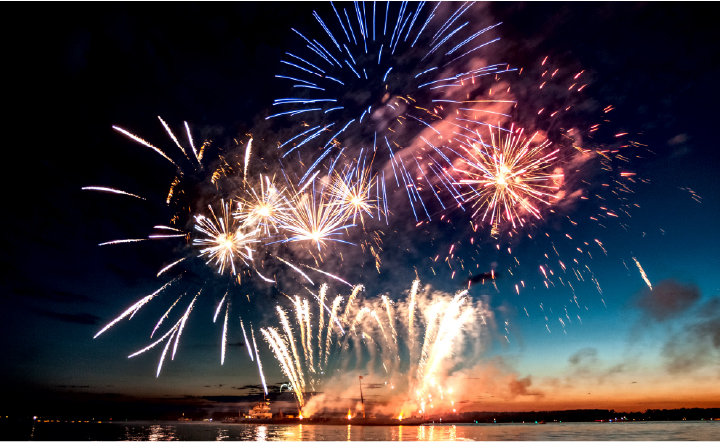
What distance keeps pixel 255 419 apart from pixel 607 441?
471ft

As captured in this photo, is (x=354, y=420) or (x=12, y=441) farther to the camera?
(x=354, y=420)

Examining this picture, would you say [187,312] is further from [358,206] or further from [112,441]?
[112,441]

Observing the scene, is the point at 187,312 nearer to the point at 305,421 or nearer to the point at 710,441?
the point at 710,441

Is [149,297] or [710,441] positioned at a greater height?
[149,297]

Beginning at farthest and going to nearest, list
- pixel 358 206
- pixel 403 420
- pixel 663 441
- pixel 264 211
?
1. pixel 403 420
2. pixel 663 441
3. pixel 264 211
4. pixel 358 206

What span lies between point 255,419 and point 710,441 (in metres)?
149

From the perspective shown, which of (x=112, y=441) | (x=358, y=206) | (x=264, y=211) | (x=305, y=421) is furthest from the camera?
(x=305, y=421)

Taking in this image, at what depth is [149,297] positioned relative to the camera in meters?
22.9

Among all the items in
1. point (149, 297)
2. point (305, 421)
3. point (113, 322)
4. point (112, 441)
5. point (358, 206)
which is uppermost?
point (358, 206)

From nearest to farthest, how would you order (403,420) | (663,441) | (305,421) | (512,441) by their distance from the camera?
(512,441) → (663,441) → (403,420) → (305,421)

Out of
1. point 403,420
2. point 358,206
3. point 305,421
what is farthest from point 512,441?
point 305,421

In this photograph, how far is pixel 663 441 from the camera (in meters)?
47.1

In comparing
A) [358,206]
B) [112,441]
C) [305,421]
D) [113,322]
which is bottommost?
[305,421]

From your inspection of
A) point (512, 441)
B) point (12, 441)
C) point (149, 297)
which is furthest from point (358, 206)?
point (12, 441)
